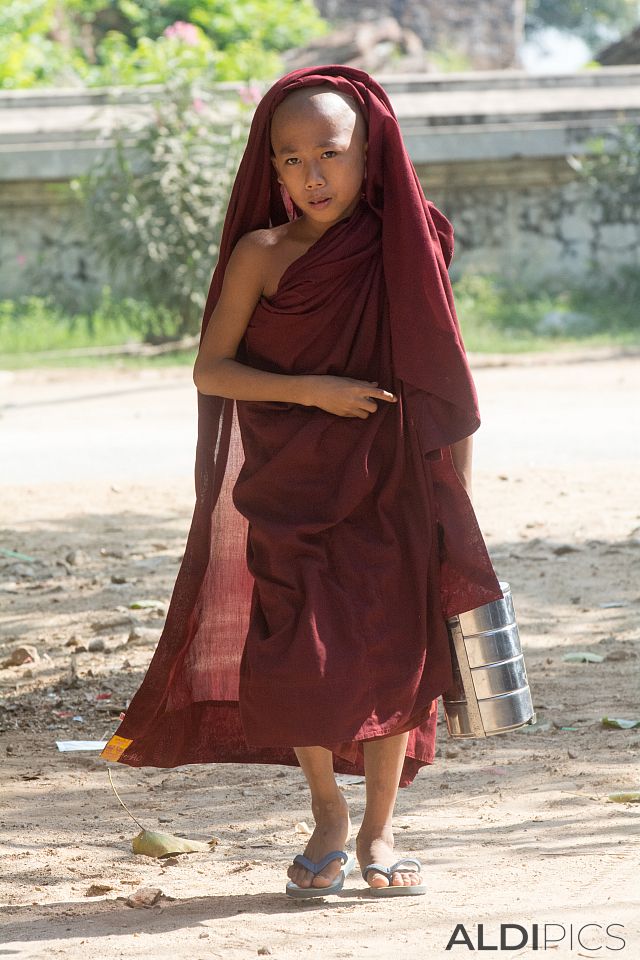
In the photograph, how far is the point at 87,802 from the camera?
10.5ft

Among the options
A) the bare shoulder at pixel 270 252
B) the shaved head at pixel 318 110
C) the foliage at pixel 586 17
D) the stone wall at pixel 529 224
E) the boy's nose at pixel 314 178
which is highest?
the foliage at pixel 586 17

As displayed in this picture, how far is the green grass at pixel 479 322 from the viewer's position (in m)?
11.8

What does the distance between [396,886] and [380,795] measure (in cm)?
17

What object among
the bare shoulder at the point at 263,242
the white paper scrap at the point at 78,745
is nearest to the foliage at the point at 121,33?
the white paper scrap at the point at 78,745

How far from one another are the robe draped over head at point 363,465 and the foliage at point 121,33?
45.7ft

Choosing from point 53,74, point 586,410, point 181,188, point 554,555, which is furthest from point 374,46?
point 554,555

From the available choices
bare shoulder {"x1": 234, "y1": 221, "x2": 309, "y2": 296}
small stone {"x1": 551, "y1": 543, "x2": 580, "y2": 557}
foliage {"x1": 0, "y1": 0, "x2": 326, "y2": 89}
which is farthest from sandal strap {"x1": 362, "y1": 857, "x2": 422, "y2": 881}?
foliage {"x1": 0, "y1": 0, "x2": 326, "y2": 89}

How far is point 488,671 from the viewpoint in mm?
2568

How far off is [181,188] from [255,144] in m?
9.48

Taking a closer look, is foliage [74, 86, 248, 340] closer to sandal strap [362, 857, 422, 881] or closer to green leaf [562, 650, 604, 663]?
green leaf [562, 650, 604, 663]

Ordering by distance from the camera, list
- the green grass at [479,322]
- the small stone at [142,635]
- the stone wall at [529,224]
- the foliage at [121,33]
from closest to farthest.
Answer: the small stone at [142,635] → the green grass at [479,322] → the stone wall at [529,224] → the foliage at [121,33]

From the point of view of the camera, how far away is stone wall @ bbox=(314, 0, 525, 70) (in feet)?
95.6

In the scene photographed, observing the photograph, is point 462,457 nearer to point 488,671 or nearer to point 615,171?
point 488,671

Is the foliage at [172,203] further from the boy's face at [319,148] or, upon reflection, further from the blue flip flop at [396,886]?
the blue flip flop at [396,886]
